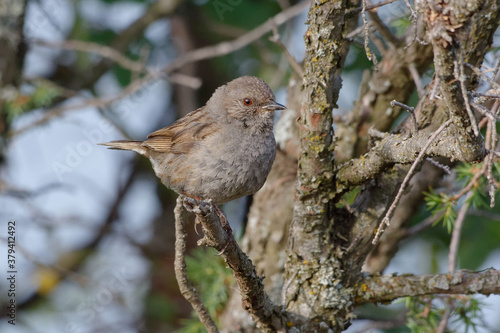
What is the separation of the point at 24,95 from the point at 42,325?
127 inches

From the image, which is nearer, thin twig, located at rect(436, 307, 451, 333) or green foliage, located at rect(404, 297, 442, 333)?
thin twig, located at rect(436, 307, 451, 333)

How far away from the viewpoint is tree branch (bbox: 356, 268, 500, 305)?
324cm

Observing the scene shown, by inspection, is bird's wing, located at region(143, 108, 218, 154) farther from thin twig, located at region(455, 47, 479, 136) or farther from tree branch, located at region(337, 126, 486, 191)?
thin twig, located at region(455, 47, 479, 136)

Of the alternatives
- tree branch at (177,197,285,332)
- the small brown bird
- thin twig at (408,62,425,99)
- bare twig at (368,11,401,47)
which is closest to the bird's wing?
the small brown bird

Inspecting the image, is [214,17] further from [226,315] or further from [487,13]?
[487,13]

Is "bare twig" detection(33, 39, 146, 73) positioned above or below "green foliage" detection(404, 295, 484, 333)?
above

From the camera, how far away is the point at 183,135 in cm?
438

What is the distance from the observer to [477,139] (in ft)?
7.32

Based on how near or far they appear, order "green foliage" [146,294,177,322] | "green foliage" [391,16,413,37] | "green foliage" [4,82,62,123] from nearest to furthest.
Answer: "green foliage" [391,16,413,37]
"green foliage" [4,82,62,123]
"green foliage" [146,294,177,322]

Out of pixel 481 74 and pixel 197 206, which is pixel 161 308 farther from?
pixel 481 74

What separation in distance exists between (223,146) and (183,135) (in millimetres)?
488

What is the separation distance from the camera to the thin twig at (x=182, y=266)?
3211 millimetres

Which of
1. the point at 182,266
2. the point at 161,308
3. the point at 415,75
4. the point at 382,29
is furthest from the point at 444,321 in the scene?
the point at 161,308

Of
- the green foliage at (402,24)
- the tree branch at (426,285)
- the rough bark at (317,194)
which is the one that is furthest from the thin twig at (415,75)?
the tree branch at (426,285)
